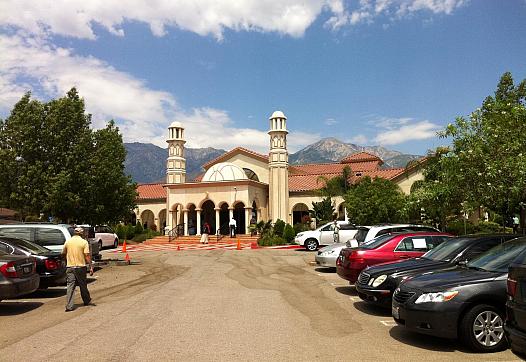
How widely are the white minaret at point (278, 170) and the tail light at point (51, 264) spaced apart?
29822 mm

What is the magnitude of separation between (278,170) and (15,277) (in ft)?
109

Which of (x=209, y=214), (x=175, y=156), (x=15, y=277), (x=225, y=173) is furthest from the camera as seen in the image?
(x=175, y=156)

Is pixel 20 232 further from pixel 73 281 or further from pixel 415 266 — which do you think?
pixel 415 266

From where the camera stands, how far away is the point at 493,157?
14.2m

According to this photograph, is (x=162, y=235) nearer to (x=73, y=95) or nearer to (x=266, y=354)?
(x=73, y=95)

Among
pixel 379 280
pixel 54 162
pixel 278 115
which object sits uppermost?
pixel 278 115

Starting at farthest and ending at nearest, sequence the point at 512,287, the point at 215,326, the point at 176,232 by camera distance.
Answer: the point at 176,232 → the point at 215,326 → the point at 512,287

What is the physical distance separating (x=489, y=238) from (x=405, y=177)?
30595 mm

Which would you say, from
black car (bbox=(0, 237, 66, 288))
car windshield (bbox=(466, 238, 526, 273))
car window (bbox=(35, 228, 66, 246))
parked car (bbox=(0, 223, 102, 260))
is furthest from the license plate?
car window (bbox=(35, 228, 66, 246))

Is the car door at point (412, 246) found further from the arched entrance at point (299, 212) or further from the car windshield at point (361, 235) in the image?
the arched entrance at point (299, 212)

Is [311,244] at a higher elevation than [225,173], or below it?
below

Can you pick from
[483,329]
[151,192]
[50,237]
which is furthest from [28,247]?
[151,192]

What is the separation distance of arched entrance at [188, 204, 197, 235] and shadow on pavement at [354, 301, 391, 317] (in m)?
33.6

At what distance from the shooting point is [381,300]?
9008 millimetres
